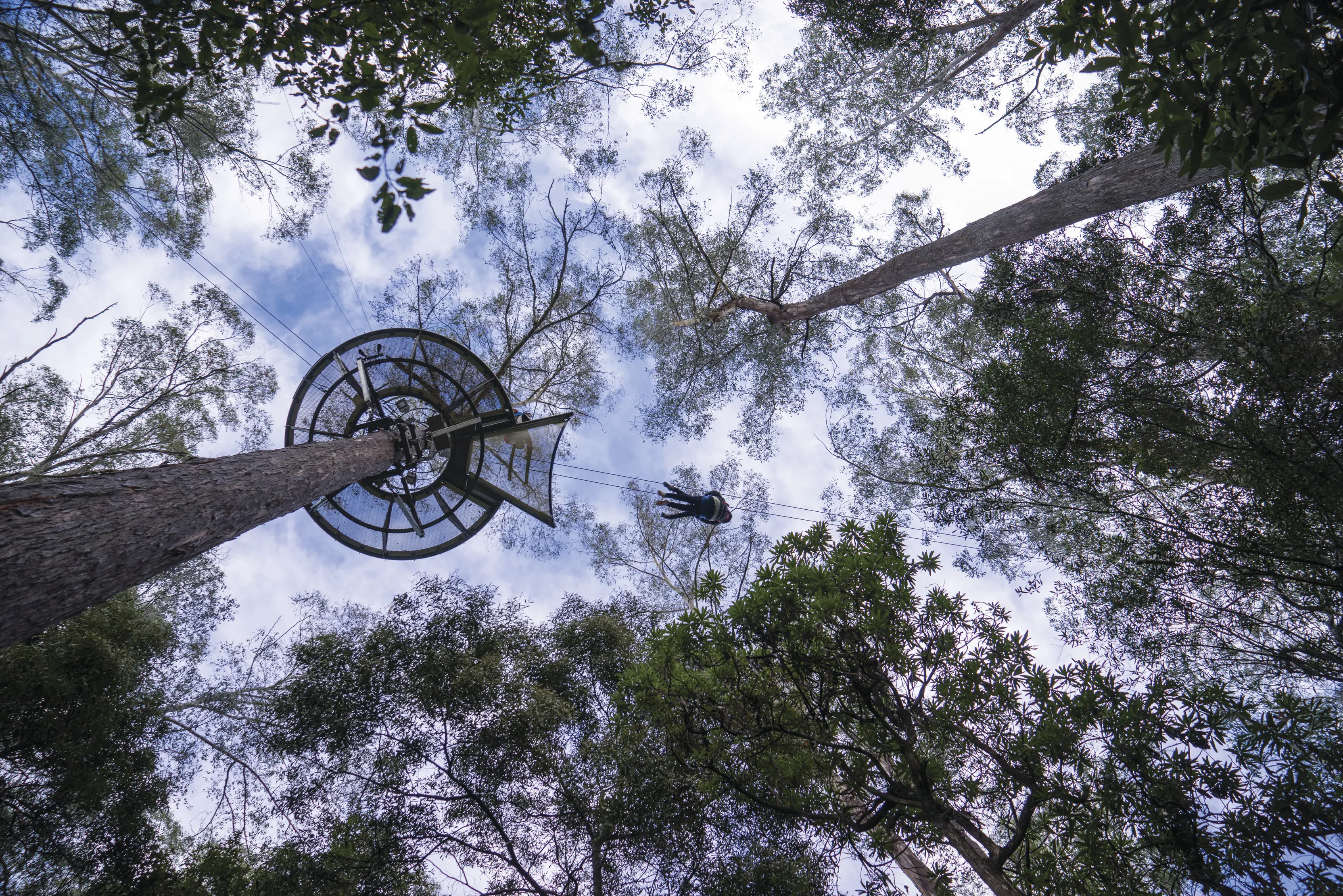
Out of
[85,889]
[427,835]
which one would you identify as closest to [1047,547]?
[427,835]

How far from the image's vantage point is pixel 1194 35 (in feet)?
6.91

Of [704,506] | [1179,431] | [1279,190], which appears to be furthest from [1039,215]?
[704,506]

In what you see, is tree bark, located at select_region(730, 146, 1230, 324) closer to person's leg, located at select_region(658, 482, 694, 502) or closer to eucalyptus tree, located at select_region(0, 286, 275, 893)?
person's leg, located at select_region(658, 482, 694, 502)

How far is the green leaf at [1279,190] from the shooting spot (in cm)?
175

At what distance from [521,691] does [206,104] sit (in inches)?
414

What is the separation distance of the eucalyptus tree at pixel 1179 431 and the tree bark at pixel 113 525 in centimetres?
642

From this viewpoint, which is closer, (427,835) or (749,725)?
(749,725)

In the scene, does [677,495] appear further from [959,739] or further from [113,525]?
[113,525]

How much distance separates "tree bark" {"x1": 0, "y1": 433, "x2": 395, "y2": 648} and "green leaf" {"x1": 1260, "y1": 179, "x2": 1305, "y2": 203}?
5.02m

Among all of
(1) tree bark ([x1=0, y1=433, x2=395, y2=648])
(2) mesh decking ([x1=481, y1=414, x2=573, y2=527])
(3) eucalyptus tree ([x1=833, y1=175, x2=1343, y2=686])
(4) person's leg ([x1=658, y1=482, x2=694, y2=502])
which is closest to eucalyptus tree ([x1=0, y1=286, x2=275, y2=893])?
(1) tree bark ([x1=0, y1=433, x2=395, y2=648])

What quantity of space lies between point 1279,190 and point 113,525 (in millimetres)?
5462

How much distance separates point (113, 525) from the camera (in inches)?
116

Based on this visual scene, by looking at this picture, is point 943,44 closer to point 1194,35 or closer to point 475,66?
point 1194,35

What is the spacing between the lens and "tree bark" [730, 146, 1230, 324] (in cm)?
543
